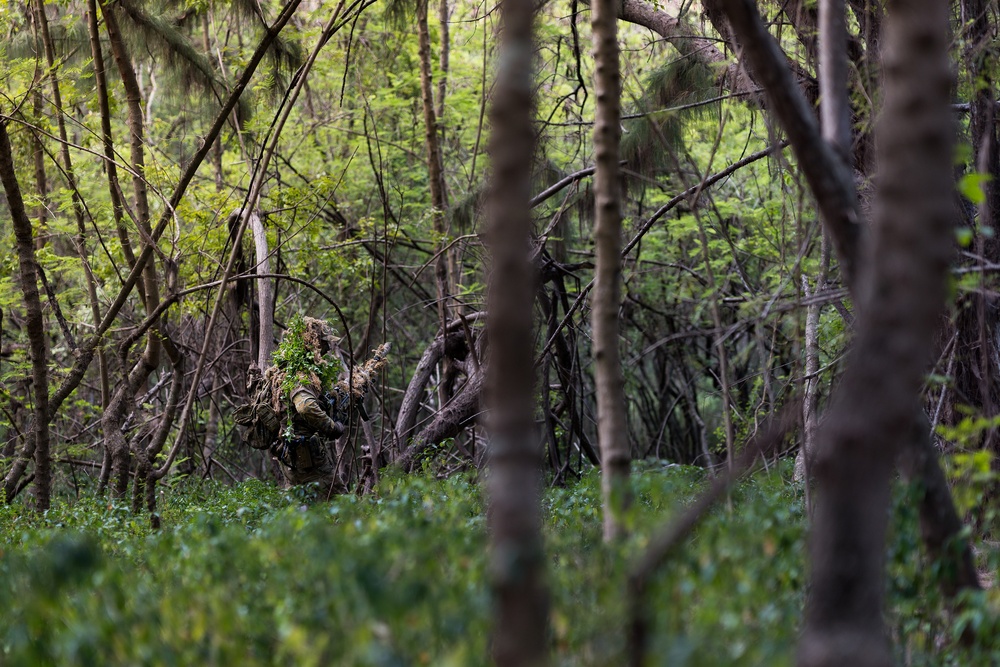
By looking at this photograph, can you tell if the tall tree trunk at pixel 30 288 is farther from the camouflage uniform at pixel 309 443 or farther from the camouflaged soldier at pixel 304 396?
the camouflage uniform at pixel 309 443

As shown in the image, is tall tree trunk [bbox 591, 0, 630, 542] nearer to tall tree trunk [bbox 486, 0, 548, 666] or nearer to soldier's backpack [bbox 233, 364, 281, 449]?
tall tree trunk [bbox 486, 0, 548, 666]

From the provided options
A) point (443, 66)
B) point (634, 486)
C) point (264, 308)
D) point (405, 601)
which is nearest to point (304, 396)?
point (264, 308)

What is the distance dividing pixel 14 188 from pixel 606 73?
254 inches

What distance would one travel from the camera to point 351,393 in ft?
30.6

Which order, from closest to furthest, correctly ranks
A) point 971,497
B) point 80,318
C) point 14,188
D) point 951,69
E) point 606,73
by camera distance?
point 971,497, point 606,73, point 951,69, point 14,188, point 80,318

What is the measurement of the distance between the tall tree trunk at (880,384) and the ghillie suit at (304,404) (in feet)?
21.5

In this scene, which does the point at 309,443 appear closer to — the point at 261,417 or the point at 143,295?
the point at 261,417

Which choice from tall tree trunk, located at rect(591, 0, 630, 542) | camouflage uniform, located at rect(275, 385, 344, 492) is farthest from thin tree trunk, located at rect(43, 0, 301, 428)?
tall tree trunk, located at rect(591, 0, 630, 542)

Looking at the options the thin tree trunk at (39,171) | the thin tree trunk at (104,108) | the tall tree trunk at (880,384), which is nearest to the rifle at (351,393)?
the thin tree trunk at (104,108)

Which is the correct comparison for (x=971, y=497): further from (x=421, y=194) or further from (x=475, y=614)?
(x=421, y=194)

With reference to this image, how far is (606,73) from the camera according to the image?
4.14m

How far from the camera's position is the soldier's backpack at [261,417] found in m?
9.32

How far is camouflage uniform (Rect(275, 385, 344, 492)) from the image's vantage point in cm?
887

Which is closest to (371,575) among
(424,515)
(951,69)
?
(424,515)
